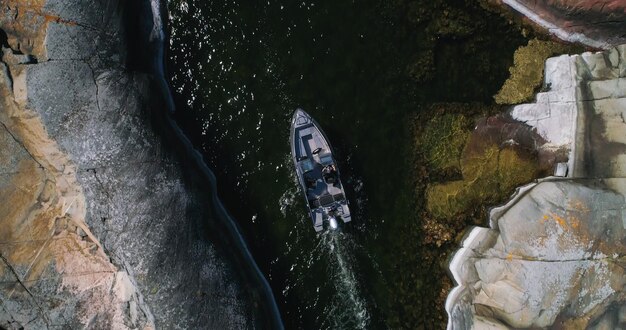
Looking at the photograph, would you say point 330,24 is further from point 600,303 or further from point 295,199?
point 600,303

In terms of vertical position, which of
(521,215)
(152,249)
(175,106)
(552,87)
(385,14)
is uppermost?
(385,14)

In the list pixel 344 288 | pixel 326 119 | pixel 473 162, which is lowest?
pixel 344 288

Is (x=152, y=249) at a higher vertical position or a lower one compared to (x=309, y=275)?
higher

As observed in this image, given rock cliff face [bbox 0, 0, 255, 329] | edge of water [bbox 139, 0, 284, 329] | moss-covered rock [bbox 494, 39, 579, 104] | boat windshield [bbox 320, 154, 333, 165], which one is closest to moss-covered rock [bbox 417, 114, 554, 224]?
moss-covered rock [bbox 494, 39, 579, 104]

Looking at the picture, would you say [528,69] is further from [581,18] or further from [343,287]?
[343,287]

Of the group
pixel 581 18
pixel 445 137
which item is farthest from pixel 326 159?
pixel 581 18

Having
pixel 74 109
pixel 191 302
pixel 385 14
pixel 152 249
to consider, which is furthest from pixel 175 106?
pixel 385 14

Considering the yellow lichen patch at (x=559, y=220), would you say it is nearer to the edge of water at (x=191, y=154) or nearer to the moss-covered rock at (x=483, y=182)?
the moss-covered rock at (x=483, y=182)

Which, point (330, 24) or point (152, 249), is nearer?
point (152, 249)
